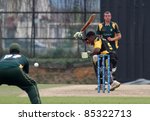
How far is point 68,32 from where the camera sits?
83.0 ft

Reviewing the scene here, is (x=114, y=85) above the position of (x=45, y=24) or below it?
below

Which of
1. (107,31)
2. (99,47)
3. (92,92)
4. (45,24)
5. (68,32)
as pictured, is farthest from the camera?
(68,32)

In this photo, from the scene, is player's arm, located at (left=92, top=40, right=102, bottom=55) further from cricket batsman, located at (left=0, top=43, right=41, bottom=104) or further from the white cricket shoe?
cricket batsman, located at (left=0, top=43, right=41, bottom=104)

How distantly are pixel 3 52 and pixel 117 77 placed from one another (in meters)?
4.01

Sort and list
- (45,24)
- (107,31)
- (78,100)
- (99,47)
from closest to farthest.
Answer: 1. (78,100)
2. (99,47)
3. (107,31)
4. (45,24)

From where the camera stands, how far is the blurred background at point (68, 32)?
24859mm

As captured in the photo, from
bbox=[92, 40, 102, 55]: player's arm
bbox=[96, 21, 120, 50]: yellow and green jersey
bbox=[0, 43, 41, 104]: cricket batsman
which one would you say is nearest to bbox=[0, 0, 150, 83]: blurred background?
bbox=[96, 21, 120, 50]: yellow and green jersey

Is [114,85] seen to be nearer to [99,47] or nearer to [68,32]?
[99,47]

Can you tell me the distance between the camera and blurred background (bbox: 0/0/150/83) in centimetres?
2486

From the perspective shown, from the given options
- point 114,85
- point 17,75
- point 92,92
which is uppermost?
point 17,75

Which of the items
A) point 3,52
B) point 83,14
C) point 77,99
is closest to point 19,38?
point 3,52

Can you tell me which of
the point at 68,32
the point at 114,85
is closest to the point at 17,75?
the point at 114,85

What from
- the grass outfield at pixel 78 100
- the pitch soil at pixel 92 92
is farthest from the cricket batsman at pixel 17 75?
the pitch soil at pixel 92 92

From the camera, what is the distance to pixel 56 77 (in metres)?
25.2
